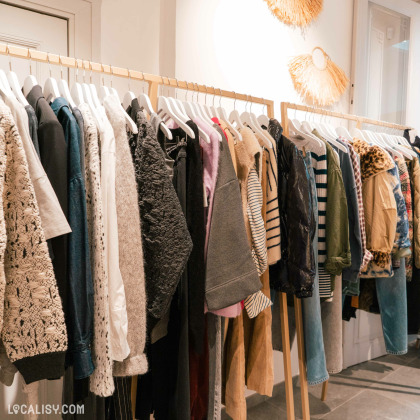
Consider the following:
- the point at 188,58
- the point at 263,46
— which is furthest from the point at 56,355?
the point at 263,46

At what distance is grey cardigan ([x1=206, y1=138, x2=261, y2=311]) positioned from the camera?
4.01 feet

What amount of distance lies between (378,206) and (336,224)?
306mm

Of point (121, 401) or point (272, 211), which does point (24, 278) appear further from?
point (272, 211)

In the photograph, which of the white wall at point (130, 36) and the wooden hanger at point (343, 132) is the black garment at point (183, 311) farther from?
the wooden hanger at point (343, 132)

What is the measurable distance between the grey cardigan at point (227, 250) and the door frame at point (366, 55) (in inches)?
68.1

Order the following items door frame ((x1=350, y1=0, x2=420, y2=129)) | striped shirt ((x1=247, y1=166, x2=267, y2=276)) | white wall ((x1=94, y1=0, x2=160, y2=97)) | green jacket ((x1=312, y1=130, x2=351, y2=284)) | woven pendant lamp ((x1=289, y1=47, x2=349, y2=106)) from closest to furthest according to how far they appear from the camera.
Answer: striped shirt ((x1=247, y1=166, x2=267, y2=276)) < green jacket ((x1=312, y1=130, x2=351, y2=284)) < white wall ((x1=94, y1=0, x2=160, y2=97)) < woven pendant lamp ((x1=289, y1=47, x2=349, y2=106)) < door frame ((x1=350, y1=0, x2=420, y2=129))

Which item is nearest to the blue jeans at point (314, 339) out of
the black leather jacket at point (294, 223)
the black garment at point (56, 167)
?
the black leather jacket at point (294, 223)

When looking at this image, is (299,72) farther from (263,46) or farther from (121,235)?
(121,235)

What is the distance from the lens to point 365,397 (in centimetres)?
240

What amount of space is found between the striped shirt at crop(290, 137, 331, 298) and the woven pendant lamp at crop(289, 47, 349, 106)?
0.85 m

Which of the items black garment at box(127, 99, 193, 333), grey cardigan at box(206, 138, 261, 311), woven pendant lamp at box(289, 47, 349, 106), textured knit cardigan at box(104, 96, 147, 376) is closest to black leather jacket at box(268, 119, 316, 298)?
grey cardigan at box(206, 138, 261, 311)

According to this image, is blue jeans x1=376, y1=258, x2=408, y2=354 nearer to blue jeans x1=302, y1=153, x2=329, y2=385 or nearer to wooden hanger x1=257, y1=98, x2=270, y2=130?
blue jeans x1=302, y1=153, x2=329, y2=385

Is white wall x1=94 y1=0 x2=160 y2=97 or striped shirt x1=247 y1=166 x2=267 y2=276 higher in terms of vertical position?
white wall x1=94 y1=0 x2=160 y2=97

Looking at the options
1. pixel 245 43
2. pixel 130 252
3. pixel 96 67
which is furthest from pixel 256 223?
pixel 245 43
